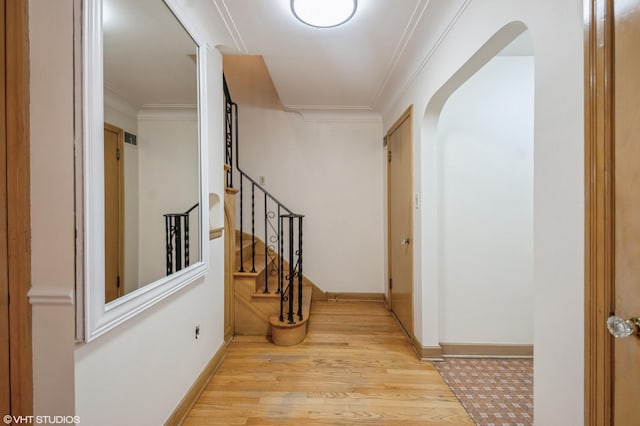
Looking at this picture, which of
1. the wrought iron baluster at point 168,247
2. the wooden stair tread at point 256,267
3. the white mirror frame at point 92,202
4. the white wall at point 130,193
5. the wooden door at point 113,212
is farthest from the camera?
the wooden stair tread at point 256,267

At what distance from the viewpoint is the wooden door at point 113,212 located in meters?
1.00

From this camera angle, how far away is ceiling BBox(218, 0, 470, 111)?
1.67m

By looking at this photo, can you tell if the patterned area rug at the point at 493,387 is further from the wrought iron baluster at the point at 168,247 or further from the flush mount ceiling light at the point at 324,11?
the flush mount ceiling light at the point at 324,11

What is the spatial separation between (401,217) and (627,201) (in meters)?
2.13

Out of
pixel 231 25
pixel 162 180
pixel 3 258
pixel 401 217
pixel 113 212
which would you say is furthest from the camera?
pixel 401 217

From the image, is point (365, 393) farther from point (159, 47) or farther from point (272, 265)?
point (159, 47)

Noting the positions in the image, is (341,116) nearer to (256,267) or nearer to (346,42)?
(346,42)

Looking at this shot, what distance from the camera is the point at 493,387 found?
6.28 feet

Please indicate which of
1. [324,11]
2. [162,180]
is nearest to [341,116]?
[324,11]

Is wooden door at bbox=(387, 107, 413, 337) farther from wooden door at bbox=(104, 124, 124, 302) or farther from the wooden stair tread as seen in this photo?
wooden door at bbox=(104, 124, 124, 302)

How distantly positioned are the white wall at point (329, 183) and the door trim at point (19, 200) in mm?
3002

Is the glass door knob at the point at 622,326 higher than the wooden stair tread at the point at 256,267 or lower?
higher

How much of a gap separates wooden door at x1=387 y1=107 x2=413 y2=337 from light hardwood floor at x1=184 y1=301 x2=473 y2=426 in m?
0.38

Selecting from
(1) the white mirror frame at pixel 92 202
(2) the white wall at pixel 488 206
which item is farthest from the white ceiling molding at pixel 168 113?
(2) the white wall at pixel 488 206
